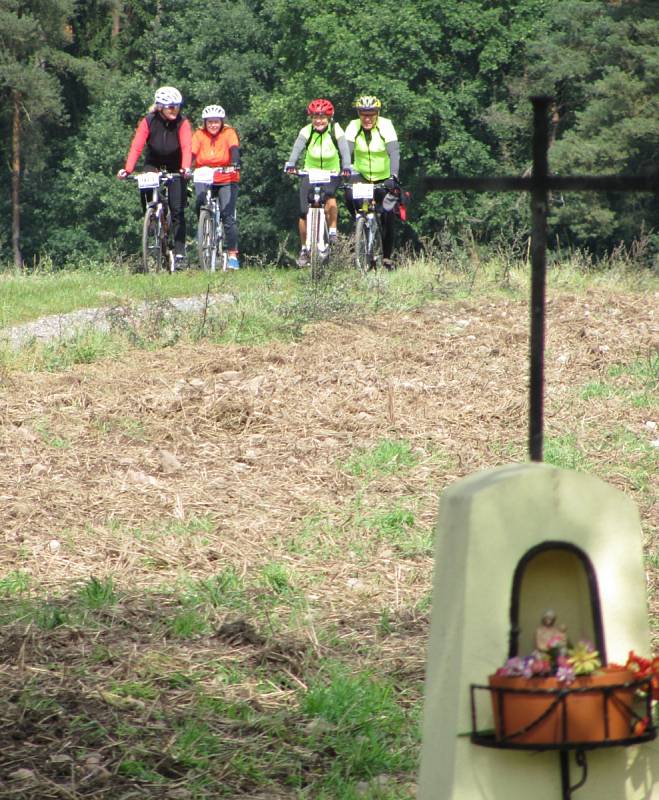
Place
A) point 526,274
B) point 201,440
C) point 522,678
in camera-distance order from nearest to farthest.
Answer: point 522,678 < point 201,440 < point 526,274

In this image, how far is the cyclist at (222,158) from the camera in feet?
44.0

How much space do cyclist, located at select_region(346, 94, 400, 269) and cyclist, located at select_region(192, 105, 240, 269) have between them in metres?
1.39

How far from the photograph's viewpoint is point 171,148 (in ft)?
42.4

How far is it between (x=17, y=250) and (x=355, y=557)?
135 ft

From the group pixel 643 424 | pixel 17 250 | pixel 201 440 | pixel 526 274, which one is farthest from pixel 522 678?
pixel 17 250

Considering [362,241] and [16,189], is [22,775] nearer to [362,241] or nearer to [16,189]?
[362,241]

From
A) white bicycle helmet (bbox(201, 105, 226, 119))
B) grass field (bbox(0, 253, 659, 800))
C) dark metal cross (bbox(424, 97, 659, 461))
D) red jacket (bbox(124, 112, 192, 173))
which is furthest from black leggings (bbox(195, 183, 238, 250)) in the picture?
dark metal cross (bbox(424, 97, 659, 461))

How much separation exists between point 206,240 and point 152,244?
66 centimetres

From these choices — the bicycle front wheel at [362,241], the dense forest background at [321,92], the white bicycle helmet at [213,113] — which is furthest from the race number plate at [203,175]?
the dense forest background at [321,92]

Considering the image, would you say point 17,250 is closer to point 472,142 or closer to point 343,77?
point 343,77

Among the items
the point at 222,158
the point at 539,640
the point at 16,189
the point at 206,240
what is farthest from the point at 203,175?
the point at 16,189

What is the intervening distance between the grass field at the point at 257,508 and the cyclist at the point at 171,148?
3107 millimetres

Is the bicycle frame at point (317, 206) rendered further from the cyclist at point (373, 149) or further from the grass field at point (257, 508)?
the grass field at point (257, 508)

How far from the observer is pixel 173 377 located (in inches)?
280
